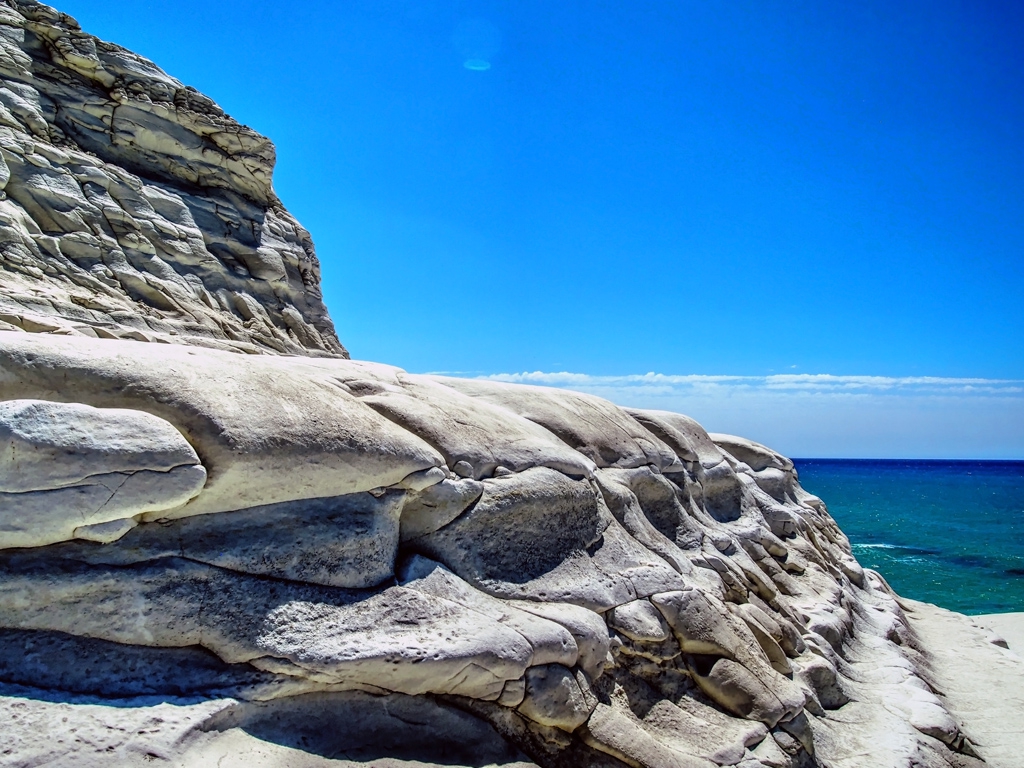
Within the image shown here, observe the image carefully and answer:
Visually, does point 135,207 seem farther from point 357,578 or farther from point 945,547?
point 945,547

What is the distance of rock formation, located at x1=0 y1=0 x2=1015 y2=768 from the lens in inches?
155

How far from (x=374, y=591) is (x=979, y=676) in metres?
9.60

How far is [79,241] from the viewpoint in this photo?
1623 cm

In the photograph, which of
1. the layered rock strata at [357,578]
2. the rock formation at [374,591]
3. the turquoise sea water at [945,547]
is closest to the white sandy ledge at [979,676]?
the rock formation at [374,591]

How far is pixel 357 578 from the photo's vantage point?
4.86 m

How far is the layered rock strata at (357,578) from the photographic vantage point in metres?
4.01

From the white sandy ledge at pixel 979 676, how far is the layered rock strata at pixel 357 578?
81 centimetres

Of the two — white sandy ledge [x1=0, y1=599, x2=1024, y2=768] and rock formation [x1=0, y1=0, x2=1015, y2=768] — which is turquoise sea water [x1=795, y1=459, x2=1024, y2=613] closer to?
rock formation [x1=0, y1=0, x2=1015, y2=768]

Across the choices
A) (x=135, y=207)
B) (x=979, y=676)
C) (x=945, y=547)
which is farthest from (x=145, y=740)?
(x=945, y=547)

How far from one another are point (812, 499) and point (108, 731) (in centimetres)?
1576

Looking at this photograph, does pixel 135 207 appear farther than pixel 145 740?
Yes

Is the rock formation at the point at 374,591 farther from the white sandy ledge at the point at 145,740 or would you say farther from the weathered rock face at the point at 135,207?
the weathered rock face at the point at 135,207

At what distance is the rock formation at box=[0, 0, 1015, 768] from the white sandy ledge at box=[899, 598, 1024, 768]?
55 cm

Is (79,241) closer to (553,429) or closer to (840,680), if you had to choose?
(553,429)
